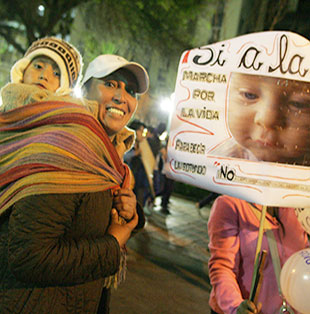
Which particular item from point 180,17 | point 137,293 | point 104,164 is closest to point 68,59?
point 104,164

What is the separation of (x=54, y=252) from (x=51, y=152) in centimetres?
39

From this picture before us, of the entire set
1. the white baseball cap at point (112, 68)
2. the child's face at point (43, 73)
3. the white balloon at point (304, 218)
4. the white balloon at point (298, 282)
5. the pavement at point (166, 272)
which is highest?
the white baseball cap at point (112, 68)

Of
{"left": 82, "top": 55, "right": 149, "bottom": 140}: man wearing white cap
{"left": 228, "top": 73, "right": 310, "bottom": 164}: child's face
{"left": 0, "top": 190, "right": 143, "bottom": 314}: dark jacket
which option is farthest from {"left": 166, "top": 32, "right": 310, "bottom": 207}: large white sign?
{"left": 0, "top": 190, "right": 143, "bottom": 314}: dark jacket

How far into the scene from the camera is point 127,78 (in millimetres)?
1815

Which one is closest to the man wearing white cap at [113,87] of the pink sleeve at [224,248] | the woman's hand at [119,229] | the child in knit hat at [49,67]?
the child in knit hat at [49,67]

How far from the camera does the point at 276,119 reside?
155 cm

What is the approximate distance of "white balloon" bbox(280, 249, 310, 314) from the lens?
1434 mm

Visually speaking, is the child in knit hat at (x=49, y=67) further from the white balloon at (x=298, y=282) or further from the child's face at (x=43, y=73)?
the white balloon at (x=298, y=282)

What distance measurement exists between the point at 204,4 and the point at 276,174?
1415cm

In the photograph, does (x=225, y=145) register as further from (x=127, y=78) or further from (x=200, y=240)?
(x=200, y=240)

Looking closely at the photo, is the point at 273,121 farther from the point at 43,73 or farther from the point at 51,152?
the point at 43,73

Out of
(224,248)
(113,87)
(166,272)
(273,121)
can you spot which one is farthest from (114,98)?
(166,272)

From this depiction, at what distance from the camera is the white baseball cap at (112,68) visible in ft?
5.55

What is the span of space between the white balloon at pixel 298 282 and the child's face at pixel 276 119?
491 mm
